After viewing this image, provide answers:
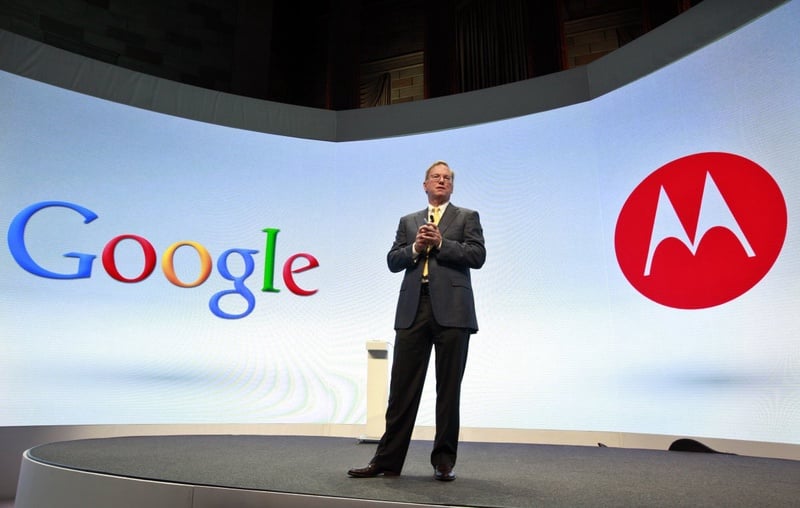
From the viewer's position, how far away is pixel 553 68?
17.6ft

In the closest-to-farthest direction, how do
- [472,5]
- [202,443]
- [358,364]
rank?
1. [202,443]
2. [358,364]
3. [472,5]

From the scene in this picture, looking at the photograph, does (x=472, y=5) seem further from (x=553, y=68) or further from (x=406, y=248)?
(x=406, y=248)

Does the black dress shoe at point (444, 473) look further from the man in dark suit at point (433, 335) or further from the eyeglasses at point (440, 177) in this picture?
the eyeglasses at point (440, 177)

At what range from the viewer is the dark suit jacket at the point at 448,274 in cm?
219

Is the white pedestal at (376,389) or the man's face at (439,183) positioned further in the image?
the white pedestal at (376,389)

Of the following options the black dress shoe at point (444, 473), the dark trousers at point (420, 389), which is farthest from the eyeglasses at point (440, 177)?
the black dress shoe at point (444, 473)

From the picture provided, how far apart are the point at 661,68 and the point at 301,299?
3311 mm

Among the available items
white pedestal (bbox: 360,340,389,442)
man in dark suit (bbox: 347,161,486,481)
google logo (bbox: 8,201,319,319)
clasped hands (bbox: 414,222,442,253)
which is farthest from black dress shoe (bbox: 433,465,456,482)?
google logo (bbox: 8,201,319,319)

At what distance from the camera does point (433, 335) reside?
2232mm

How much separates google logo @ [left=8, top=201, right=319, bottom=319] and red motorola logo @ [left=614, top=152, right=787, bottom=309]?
2.63 meters

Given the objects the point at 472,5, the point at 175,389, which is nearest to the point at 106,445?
the point at 175,389

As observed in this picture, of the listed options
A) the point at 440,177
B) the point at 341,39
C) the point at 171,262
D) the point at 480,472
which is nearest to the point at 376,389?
the point at 480,472

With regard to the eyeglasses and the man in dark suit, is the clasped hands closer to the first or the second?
the man in dark suit

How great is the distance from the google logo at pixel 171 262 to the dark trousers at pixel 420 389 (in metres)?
2.74
